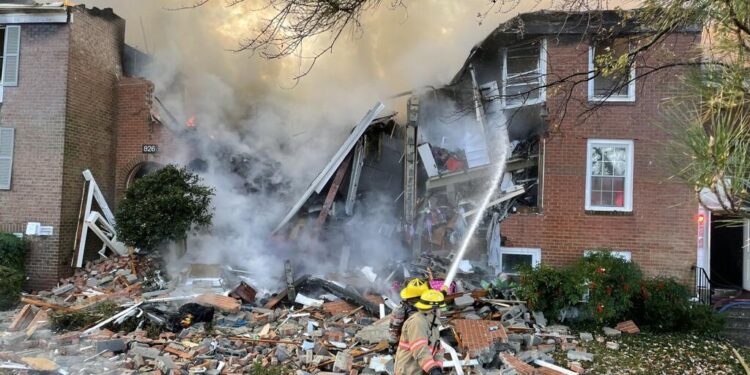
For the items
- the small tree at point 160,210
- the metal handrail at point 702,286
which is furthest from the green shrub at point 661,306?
the small tree at point 160,210

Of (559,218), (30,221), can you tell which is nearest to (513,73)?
(559,218)

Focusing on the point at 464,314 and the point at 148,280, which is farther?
the point at 148,280

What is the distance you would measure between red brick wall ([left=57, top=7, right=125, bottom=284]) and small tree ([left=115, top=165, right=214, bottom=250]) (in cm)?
204

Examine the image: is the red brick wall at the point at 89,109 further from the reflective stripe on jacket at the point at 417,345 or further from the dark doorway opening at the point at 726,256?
the dark doorway opening at the point at 726,256

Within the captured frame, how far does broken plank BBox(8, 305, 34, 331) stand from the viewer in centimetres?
691

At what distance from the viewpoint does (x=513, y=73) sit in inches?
400

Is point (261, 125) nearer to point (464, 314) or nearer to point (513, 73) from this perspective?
point (513, 73)

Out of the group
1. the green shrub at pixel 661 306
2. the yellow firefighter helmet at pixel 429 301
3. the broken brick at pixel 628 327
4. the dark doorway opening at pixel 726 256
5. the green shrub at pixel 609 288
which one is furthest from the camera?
the dark doorway opening at pixel 726 256

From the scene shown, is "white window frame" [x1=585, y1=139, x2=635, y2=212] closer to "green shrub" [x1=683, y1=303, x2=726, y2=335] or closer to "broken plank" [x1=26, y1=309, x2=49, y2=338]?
"green shrub" [x1=683, y1=303, x2=726, y2=335]

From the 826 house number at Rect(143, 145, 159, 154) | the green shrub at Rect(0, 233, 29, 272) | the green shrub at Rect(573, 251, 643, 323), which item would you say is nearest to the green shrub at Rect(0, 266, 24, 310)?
the green shrub at Rect(0, 233, 29, 272)

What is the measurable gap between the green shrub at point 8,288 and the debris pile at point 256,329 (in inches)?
15.2

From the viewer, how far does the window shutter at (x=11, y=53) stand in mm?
10297

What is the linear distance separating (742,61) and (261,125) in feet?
35.7

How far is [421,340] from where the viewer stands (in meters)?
4.20
